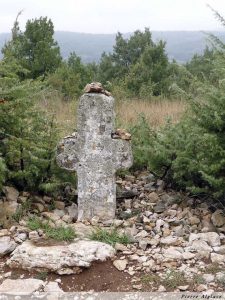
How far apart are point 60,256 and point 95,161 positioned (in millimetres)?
1317

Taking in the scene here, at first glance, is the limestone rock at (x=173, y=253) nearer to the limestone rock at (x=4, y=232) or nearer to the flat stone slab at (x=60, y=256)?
the flat stone slab at (x=60, y=256)

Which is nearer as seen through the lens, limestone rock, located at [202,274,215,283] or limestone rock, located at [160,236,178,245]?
limestone rock, located at [202,274,215,283]

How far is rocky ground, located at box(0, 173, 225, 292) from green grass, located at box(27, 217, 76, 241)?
0.18 ft

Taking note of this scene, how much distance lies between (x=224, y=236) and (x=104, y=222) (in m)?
1.17

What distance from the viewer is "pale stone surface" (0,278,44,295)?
3286 mm

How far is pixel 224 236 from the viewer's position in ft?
13.9

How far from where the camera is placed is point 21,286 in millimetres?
3377

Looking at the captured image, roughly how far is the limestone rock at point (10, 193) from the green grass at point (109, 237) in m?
1.11

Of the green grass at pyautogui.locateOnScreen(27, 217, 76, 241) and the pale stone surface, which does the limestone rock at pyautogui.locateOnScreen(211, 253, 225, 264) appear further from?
the pale stone surface

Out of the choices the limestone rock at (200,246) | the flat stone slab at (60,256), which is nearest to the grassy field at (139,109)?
the limestone rock at (200,246)

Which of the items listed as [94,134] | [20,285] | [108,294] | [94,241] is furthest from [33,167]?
[108,294]

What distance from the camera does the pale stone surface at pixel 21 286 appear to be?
329cm

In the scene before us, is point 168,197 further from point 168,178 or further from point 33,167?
point 33,167

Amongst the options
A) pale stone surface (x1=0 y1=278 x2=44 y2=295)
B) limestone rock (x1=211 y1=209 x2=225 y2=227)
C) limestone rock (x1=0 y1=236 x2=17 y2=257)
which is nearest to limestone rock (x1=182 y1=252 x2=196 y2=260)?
limestone rock (x1=211 y1=209 x2=225 y2=227)
